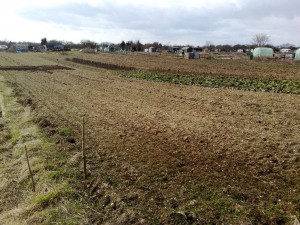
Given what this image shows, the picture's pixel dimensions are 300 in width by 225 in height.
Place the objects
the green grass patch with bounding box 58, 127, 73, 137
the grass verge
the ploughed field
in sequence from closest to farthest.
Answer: the ploughed field → the grass verge → the green grass patch with bounding box 58, 127, 73, 137

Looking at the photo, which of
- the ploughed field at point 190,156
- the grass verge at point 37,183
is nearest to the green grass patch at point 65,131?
the grass verge at point 37,183

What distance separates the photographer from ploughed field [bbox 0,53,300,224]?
20.9 feet

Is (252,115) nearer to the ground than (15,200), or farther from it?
farther from it

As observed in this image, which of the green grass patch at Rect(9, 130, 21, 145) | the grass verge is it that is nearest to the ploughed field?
the grass verge

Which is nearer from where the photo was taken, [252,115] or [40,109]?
[252,115]

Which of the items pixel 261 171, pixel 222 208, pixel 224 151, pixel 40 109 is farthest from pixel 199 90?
pixel 222 208

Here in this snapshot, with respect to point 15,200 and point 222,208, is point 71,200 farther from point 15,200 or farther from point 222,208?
point 222,208

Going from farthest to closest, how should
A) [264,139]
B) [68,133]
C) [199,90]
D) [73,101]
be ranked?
[199,90] → [73,101] → [68,133] → [264,139]

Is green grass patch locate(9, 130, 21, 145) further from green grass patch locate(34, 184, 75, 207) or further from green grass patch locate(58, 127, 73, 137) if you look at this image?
green grass patch locate(34, 184, 75, 207)

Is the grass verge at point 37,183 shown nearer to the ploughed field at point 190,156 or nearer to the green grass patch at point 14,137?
the green grass patch at point 14,137

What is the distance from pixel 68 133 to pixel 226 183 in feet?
20.9

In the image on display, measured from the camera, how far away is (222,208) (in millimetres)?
6316

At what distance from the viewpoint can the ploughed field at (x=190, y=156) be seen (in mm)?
6379

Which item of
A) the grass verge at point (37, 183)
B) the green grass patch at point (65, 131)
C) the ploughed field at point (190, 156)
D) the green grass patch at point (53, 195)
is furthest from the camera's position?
the green grass patch at point (65, 131)
